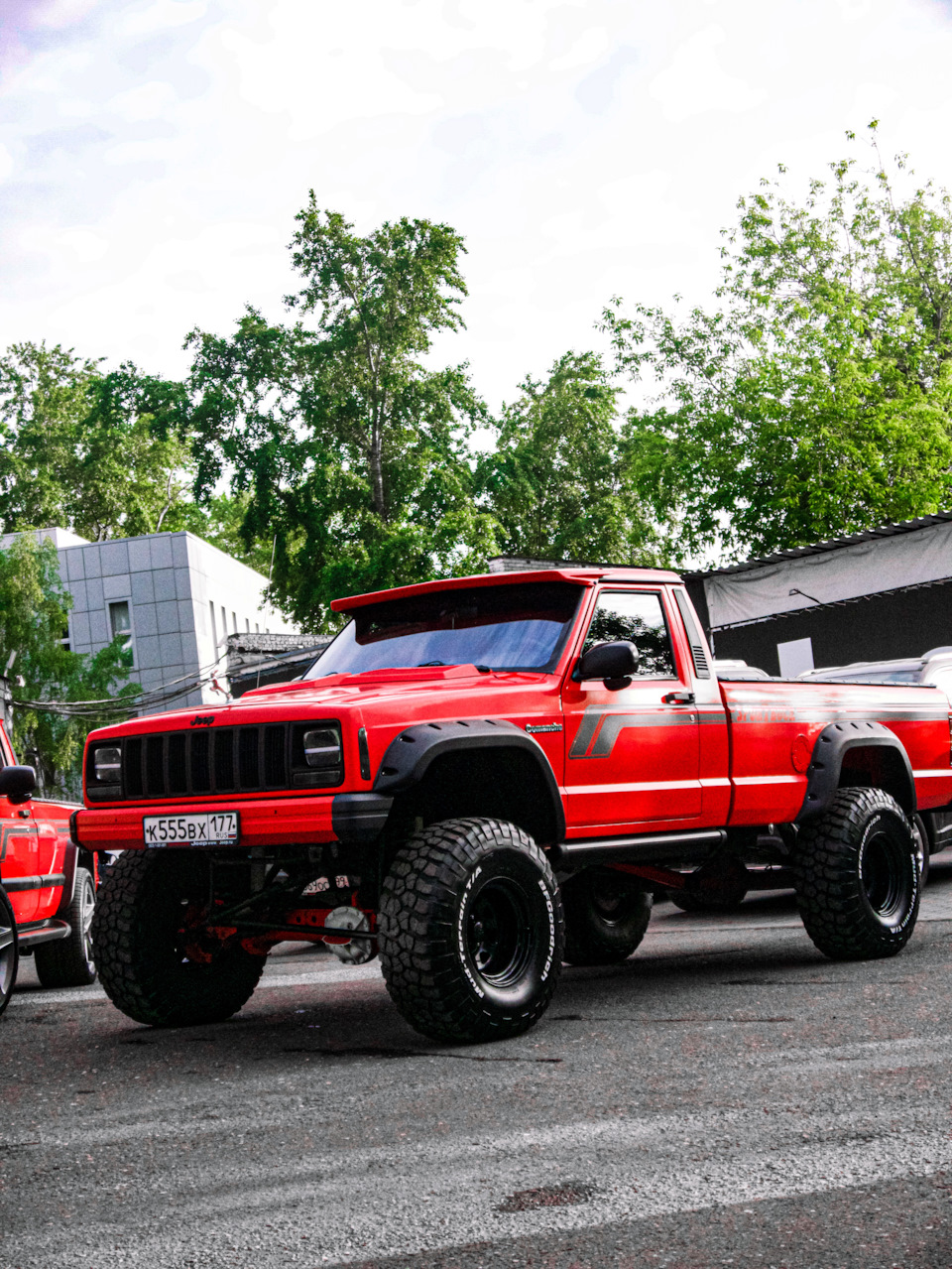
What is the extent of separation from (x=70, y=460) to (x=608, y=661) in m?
60.3

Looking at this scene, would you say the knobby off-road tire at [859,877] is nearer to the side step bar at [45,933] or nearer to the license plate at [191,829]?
the license plate at [191,829]

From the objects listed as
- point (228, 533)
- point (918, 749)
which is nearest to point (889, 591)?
point (918, 749)

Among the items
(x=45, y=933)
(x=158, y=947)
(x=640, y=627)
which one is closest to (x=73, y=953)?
(x=45, y=933)

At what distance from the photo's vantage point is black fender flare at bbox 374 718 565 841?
587cm

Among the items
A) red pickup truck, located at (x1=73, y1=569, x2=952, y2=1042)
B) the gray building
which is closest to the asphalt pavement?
red pickup truck, located at (x1=73, y1=569, x2=952, y2=1042)

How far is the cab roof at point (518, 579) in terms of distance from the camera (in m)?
7.27

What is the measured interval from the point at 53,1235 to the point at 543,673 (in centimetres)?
377

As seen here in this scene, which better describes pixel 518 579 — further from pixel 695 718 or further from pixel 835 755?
pixel 835 755

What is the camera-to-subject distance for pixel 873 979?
284 inches

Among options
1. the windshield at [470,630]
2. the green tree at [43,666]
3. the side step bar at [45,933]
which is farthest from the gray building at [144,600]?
the windshield at [470,630]

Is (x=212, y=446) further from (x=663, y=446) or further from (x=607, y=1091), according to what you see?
(x=607, y=1091)

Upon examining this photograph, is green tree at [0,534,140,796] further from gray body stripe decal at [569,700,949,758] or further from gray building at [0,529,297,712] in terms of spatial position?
gray body stripe decal at [569,700,949,758]

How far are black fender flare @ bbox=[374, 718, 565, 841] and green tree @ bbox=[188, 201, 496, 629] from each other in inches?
1408

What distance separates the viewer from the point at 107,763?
676 cm
